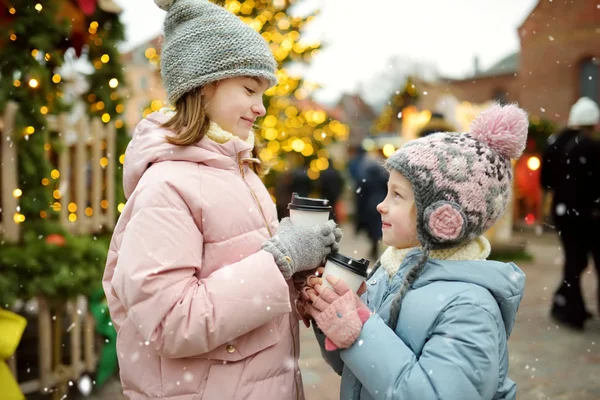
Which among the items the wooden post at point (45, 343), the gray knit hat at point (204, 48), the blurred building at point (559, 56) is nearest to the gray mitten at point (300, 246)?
the gray knit hat at point (204, 48)

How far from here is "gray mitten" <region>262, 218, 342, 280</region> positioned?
1645mm

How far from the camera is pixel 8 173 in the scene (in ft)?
12.5

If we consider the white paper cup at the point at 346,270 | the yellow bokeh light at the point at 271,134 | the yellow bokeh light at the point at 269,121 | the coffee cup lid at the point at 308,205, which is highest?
the coffee cup lid at the point at 308,205

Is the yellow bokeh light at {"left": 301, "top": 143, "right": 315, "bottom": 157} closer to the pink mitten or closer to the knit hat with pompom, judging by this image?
the knit hat with pompom

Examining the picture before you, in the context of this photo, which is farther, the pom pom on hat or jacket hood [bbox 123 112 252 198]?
the pom pom on hat

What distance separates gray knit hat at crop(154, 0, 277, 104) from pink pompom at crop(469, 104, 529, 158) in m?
0.73

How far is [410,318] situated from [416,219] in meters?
0.31

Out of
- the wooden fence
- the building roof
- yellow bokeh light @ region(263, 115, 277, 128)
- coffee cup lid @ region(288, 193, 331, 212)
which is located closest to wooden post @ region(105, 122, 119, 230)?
the wooden fence

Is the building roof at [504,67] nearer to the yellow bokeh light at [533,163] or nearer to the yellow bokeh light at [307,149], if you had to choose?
the yellow bokeh light at [533,163]

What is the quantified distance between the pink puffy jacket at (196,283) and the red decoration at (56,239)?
232 centimetres

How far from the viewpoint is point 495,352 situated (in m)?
1.55

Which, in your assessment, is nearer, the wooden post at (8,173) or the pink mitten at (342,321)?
the pink mitten at (342,321)

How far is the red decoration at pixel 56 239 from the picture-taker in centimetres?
392

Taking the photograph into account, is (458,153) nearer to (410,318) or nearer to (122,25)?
(410,318)
